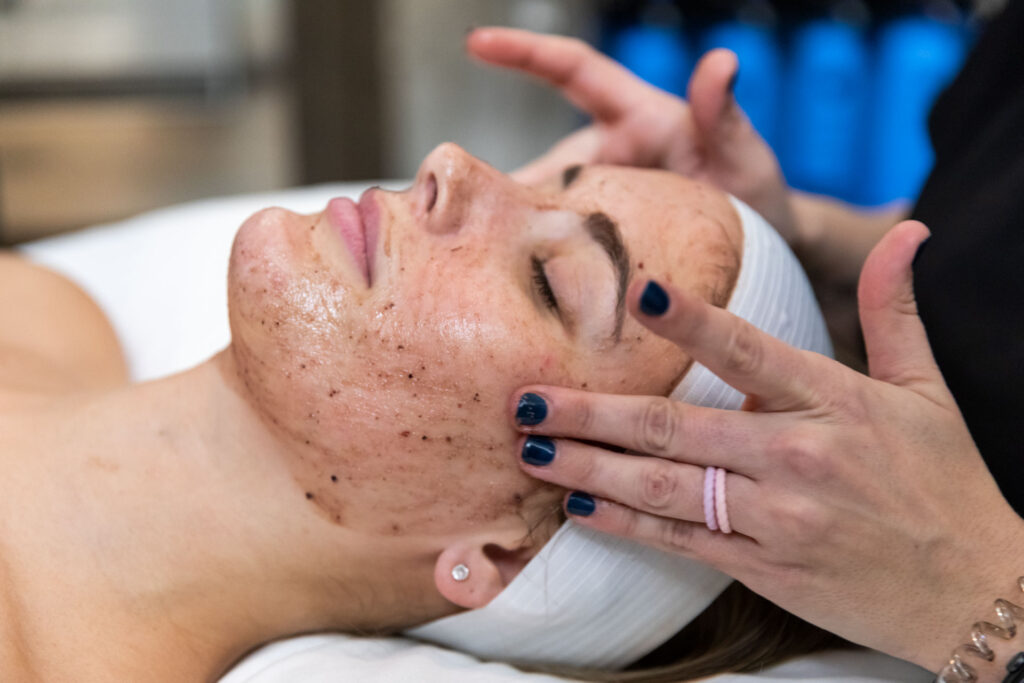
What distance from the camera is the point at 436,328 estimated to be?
36.5 inches

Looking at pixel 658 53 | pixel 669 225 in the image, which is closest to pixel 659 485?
pixel 669 225

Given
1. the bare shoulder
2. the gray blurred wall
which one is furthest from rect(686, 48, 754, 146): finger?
the gray blurred wall

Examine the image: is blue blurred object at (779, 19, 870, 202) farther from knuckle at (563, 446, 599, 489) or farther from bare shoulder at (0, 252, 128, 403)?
knuckle at (563, 446, 599, 489)

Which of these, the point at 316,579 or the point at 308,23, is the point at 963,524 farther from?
the point at 308,23

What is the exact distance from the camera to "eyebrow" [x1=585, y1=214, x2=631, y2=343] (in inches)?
37.7

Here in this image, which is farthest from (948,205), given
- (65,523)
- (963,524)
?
(65,523)

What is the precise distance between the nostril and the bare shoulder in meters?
0.68

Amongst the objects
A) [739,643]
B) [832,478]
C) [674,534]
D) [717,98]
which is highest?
[717,98]

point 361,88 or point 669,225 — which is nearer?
point 669,225

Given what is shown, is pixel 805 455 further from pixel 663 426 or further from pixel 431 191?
pixel 431 191

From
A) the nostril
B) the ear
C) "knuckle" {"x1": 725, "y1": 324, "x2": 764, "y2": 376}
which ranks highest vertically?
the nostril

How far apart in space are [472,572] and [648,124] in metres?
0.84

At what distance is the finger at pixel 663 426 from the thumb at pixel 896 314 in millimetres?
166

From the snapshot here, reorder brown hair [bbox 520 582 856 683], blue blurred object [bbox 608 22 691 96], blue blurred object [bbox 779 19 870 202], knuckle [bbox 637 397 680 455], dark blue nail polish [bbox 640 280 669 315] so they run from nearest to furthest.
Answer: dark blue nail polish [bbox 640 280 669 315] → knuckle [bbox 637 397 680 455] → brown hair [bbox 520 582 856 683] → blue blurred object [bbox 779 19 870 202] → blue blurred object [bbox 608 22 691 96]
